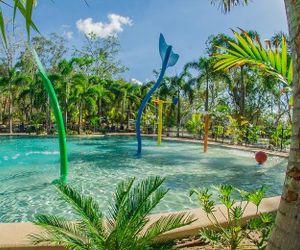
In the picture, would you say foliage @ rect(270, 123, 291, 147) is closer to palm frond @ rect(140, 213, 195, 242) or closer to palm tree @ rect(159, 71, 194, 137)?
palm tree @ rect(159, 71, 194, 137)

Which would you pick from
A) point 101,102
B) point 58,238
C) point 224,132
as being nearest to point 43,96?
point 101,102

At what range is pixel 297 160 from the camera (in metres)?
2.06

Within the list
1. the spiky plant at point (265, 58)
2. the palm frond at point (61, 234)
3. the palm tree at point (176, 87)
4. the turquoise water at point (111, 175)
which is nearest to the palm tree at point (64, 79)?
the palm tree at point (176, 87)

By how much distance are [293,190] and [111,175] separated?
28.3 feet

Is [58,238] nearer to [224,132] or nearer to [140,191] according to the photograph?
[140,191]

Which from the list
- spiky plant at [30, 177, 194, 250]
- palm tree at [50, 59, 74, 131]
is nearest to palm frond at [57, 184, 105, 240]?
spiky plant at [30, 177, 194, 250]

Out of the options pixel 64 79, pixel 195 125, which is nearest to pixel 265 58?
pixel 195 125

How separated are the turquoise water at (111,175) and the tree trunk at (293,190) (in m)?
3.50

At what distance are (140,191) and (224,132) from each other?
65.2ft

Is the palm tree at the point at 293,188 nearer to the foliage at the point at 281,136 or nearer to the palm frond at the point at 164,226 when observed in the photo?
the palm frond at the point at 164,226

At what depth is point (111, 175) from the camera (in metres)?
10.3

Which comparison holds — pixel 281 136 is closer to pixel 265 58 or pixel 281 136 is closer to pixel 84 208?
pixel 265 58

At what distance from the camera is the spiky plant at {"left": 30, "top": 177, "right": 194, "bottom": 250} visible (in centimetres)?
285

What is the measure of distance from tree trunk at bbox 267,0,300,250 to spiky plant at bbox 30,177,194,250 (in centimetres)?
97
